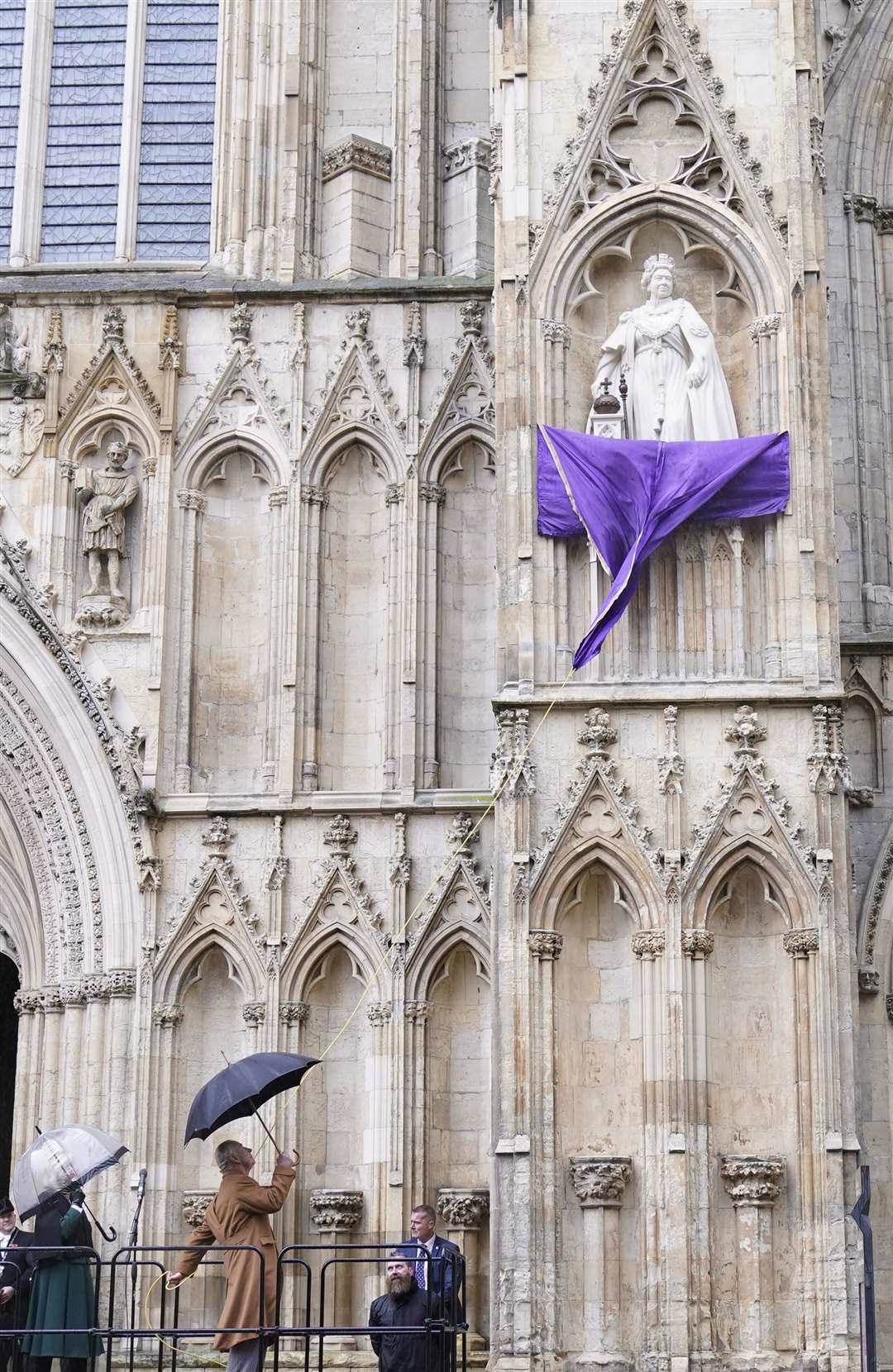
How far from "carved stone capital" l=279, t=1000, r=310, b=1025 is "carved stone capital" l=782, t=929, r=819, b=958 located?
11.9ft

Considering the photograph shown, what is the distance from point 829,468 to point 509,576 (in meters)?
2.20

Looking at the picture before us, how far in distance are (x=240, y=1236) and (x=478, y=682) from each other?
5780mm

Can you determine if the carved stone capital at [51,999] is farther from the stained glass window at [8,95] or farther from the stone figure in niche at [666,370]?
the stained glass window at [8,95]

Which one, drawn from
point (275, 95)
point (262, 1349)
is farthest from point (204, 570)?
point (262, 1349)

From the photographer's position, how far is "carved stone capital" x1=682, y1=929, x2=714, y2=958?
1483 centimetres

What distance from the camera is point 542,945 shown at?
14.9 meters

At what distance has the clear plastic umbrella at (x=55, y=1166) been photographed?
13555 millimetres

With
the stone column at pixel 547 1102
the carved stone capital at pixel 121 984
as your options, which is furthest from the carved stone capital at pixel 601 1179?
the carved stone capital at pixel 121 984

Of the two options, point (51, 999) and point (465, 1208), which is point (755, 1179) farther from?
point (51, 999)

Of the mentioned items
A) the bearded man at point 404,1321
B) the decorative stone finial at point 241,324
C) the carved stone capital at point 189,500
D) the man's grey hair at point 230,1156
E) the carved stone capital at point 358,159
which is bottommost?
the bearded man at point 404,1321

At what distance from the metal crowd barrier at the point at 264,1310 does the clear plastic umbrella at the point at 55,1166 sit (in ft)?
1.05

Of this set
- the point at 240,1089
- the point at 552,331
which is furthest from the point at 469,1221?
the point at 552,331

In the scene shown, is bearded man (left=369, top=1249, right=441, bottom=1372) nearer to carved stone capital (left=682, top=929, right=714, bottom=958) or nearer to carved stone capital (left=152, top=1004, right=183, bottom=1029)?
carved stone capital (left=682, top=929, right=714, bottom=958)

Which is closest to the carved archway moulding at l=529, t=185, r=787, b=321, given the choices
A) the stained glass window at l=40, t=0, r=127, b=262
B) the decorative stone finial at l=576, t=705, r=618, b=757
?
the decorative stone finial at l=576, t=705, r=618, b=757
